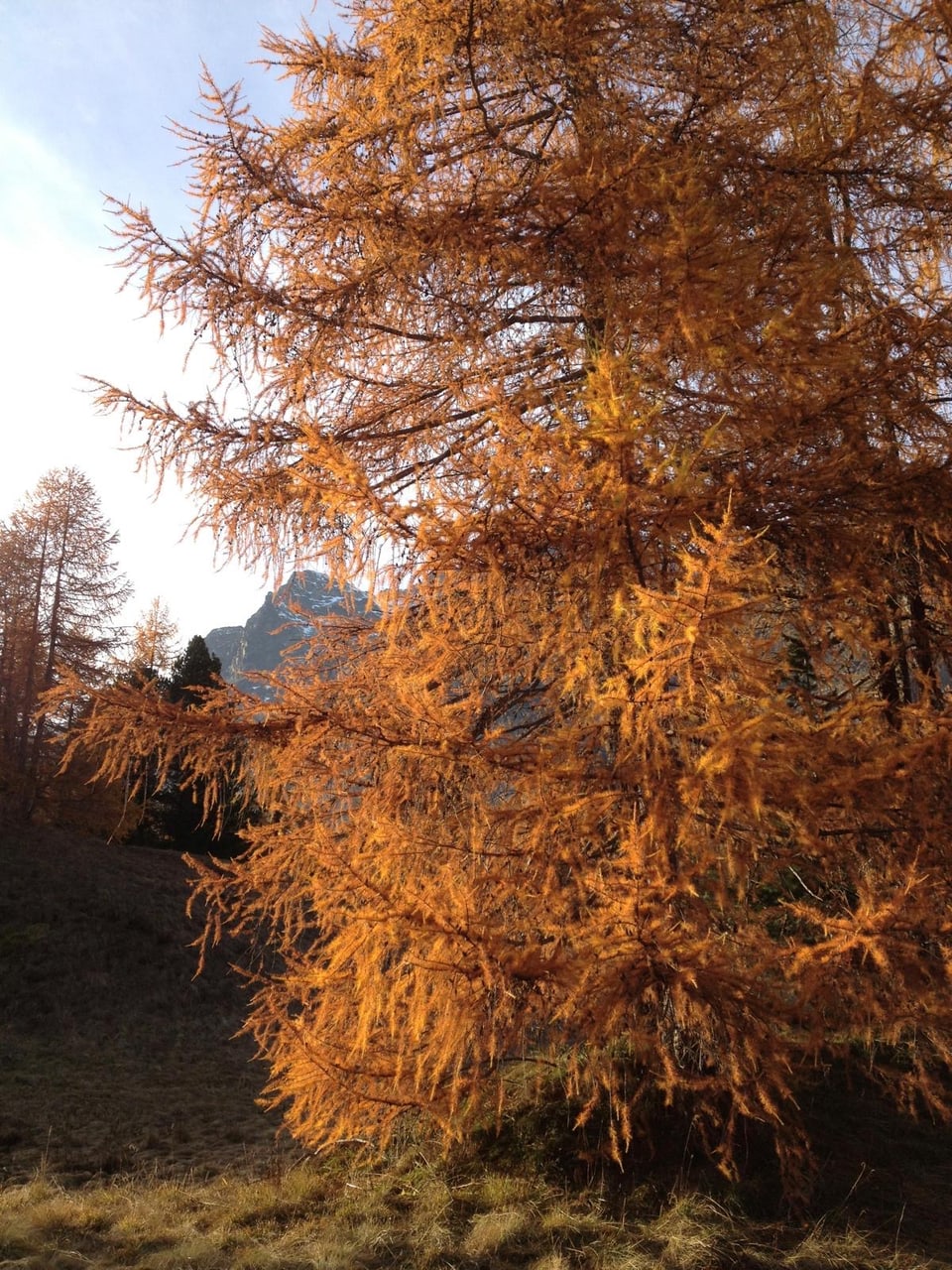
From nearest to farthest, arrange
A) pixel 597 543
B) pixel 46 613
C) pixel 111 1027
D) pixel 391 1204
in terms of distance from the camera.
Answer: pixel 597 543
pixel 391 1204
pixel 111 1027
pixel 46 613

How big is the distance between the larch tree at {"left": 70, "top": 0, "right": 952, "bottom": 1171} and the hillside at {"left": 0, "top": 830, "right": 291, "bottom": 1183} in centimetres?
383

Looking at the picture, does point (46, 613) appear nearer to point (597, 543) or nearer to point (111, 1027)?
point (111, 1027)

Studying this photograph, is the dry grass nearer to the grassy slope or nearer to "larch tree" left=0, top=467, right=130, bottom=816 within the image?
the grassy slope

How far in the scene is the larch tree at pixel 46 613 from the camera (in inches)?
706

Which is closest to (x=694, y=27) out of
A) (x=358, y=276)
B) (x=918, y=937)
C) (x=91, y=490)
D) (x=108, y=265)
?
(x=358, y=276)

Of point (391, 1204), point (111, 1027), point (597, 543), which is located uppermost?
point (597, 543)

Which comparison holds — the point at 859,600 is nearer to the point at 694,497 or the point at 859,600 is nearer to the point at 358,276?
the point at 694,497

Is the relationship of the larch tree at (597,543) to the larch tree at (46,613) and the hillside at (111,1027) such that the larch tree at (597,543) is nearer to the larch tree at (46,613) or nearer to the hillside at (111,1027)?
the hillside at (111,1027)

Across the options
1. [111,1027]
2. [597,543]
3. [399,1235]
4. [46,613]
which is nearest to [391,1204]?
[399,1235]

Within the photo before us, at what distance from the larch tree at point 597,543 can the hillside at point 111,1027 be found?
12.6ft

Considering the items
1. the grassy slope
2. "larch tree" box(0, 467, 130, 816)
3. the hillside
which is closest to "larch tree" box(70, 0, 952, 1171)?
the grassy slope

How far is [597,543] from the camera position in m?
3.51

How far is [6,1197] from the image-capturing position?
4.93 m

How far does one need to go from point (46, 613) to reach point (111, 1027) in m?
10.2
